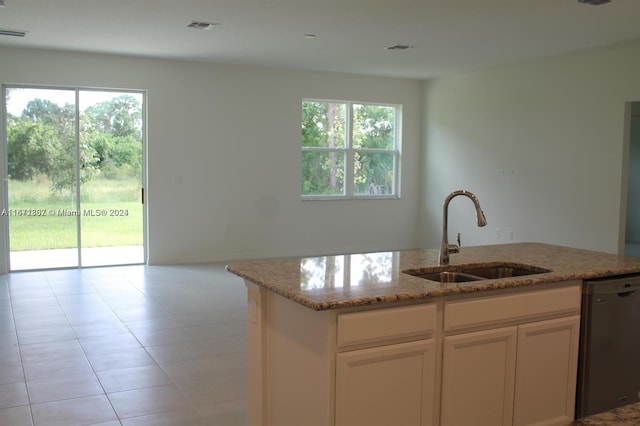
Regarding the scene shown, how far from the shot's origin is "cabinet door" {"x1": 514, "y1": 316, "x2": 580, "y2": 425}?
2.75 metres

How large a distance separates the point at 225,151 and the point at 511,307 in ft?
19.8

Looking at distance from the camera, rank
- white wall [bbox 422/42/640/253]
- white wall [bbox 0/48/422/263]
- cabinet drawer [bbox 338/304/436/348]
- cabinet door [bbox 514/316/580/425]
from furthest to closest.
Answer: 1. white wall [bbox 0/48/422/263]
2. white wall [bbox 422/42/640/253]
3. cabinet door [bbox 514/316/580/425]
4. cabinet drawer [bbox 338/304/436/348]

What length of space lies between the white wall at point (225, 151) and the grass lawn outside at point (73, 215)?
0.79 feet

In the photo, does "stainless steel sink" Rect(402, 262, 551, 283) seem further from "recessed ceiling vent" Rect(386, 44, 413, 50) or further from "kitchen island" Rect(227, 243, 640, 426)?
"recessed ceiling vent" Rect(386, 44, 413, 50)

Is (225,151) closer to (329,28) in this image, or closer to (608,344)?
(329,28)

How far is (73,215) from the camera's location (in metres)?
7.50

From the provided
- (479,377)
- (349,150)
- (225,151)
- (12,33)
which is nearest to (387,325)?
(479,377)

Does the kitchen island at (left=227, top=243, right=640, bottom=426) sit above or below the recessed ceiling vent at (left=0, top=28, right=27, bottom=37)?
below

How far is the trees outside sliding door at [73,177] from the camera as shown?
7195 mm

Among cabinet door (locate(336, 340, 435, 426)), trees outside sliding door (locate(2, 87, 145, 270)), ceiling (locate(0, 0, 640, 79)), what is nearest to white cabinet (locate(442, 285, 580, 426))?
cabinet door (locate(336, 340, 435, 426))

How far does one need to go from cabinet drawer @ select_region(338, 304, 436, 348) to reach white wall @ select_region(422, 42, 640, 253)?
16.5 ft

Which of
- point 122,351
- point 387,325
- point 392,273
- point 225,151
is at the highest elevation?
point 225,151

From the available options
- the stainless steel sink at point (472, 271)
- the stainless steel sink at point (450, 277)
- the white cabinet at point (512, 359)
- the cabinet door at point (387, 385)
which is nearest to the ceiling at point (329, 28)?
the stainless steel sink at point (472, 271)

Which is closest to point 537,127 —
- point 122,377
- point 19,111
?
point 122,377
